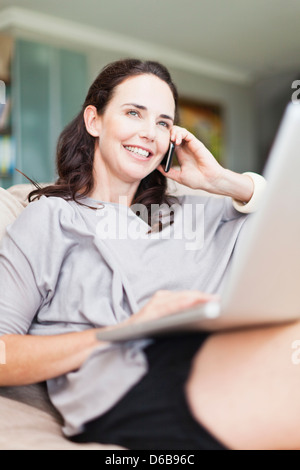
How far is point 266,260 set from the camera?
2.23 ft

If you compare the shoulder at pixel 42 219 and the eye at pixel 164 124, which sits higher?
the eye at pixel 164 124

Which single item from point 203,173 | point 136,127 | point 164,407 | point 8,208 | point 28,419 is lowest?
point 28,419

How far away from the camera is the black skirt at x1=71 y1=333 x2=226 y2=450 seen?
0.82m

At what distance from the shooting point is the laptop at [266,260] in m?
0.64

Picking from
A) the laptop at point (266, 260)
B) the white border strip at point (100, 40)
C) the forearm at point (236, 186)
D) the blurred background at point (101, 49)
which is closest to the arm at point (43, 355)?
the laptop at point (266, 260)

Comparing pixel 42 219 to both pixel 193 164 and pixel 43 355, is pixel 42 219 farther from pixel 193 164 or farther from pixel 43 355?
pixel 193 164

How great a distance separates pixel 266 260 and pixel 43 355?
43 centimetres

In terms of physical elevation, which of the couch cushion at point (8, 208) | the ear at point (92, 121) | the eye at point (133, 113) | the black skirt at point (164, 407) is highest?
the eye at point (133, 113)

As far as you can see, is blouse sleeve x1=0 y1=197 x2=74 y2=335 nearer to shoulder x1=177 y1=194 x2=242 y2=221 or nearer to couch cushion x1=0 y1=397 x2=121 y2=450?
couch cushion x1=0 y1=397 x2=121 y2=450

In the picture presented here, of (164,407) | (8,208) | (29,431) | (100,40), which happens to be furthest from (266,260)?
(100,40)

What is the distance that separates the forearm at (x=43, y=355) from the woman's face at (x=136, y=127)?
0.47m

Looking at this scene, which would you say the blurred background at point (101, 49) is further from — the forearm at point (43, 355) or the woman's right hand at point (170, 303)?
the woman's right hand at point (170, 303)

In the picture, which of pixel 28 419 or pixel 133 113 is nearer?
pixel 28 419

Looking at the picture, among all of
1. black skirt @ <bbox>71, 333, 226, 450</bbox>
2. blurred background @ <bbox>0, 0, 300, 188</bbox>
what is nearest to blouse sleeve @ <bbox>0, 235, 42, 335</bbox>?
black skirt @ <bbox>71, 333, 226, 450</bbox>
